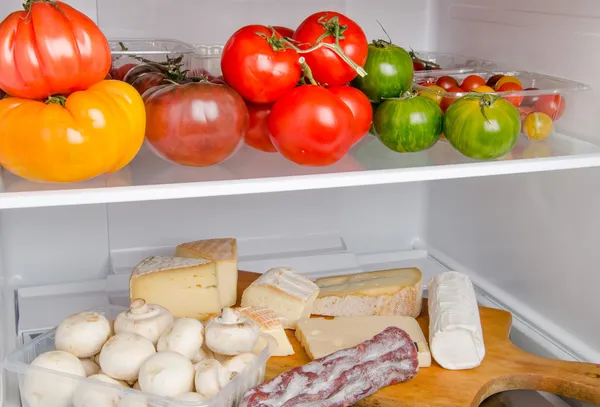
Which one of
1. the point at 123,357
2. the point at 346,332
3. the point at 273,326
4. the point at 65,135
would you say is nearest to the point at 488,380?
the point at 346,332

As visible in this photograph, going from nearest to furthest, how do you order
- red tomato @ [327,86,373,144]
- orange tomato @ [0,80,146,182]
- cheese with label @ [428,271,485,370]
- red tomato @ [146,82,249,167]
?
1. orange tomato @ [0,80,146,182]
2. red tomato @ [146,82,249,167]
3. red tomato @ [327,86,373,144]
4. cheese with label @ [428,271,485,370]

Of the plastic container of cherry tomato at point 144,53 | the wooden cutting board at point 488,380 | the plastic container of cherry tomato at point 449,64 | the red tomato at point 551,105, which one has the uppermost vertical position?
the plastic container of cherry tomato at point 144,53

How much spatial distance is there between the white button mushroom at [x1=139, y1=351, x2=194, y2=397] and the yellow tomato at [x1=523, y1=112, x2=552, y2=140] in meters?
0.62

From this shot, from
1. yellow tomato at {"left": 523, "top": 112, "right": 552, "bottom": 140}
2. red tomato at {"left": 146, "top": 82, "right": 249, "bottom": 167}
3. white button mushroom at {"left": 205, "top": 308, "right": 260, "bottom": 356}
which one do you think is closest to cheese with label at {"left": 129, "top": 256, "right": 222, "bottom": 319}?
white button mushroom at {"left": 205, "top": 308, "right": 260, "bottom": 356}

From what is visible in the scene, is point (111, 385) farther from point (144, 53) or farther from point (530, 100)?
point (530, 100)

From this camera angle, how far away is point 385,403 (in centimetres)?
109

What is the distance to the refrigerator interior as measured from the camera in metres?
1.22

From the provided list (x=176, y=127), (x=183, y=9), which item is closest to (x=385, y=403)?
(x=176, y=127)

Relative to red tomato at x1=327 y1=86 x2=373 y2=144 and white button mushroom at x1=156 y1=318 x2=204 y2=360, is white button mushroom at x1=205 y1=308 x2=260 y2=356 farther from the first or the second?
red tomato at x1=327 y1=86 x2=373 y2=144

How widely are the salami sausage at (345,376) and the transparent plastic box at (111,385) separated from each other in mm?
27

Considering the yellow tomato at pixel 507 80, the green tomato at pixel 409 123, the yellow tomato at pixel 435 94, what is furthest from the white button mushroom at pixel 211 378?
the yellow tomato at pixel 507 80

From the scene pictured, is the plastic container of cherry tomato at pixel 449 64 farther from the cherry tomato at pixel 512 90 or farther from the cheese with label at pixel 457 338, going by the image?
the cheese with label at pixel 457 338

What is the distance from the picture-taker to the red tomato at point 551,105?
1137 mm

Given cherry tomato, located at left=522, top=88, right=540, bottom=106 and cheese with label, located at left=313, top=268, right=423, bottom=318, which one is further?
cheese with label, located at left=313, top=268, right=423, bottom=318
